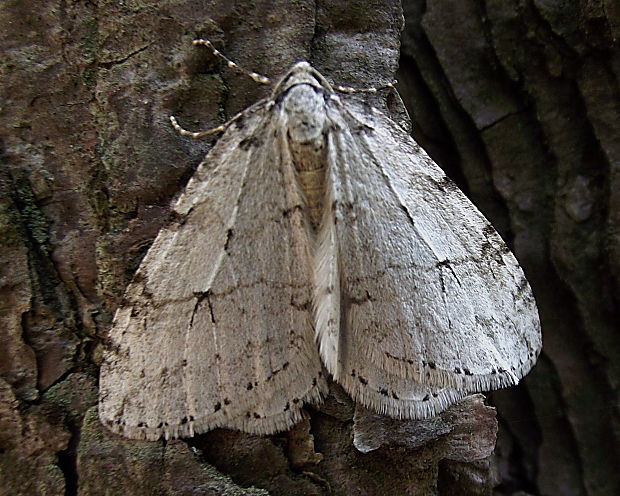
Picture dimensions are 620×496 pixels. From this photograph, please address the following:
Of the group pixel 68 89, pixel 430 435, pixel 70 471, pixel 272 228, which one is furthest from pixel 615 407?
pixel 68 89

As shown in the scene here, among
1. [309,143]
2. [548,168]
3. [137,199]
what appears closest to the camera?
[137,199]

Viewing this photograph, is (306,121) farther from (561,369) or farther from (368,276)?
(561,369)

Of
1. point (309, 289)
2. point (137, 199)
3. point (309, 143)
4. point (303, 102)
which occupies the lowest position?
point (309, 289)

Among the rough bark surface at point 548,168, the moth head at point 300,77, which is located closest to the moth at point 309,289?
the moth head at point 300,77

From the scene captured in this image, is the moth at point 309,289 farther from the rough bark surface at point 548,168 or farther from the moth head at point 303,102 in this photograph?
the rough bark surface at point 548,168

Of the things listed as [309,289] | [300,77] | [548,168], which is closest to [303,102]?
[300,77]

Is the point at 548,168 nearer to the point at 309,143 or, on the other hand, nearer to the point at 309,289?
the point at 309,143

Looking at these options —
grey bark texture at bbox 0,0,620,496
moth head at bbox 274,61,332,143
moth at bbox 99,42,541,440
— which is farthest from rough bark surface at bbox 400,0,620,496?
moth head at bbox 274,61,332,143
